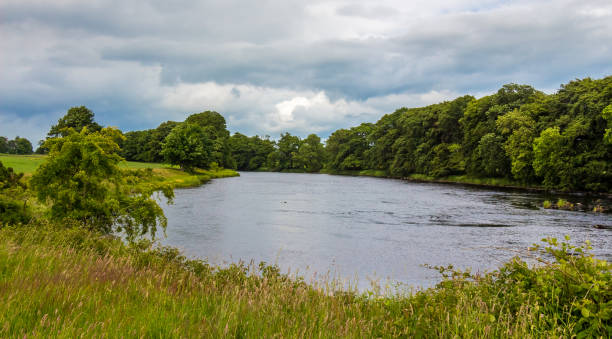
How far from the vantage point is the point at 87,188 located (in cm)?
1581

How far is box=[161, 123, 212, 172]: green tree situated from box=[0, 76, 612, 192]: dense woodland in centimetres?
20

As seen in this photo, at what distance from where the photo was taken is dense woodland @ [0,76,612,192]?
47.9 meters

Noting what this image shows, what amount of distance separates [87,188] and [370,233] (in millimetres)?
15730

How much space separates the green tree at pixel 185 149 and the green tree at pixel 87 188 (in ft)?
192

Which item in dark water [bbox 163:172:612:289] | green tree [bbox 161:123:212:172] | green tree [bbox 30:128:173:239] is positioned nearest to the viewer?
green tree [bbox 30:128:173:239]

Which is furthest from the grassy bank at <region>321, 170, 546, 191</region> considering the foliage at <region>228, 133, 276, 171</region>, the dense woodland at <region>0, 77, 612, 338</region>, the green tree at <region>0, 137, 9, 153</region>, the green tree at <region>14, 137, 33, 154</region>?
the green tree at <region>14, 137, 33, 154</region>

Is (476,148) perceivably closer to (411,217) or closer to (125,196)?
(411,217)

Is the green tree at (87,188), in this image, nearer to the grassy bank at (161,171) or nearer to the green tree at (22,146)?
→ the grassy bank at (161,171)

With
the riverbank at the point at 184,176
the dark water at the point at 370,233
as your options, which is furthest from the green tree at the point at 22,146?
the dark water at the point at 370,233

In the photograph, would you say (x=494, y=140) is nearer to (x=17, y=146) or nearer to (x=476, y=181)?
(x=476, y=181)

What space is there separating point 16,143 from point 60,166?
598 feet

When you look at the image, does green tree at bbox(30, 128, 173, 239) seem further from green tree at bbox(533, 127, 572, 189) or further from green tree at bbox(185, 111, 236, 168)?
green tree at bbox(185, 111, 236, 168)

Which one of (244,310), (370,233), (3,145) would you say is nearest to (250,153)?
(3,145)

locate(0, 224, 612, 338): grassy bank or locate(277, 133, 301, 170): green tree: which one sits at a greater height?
locate(277, 133, 301, 170): green tree
